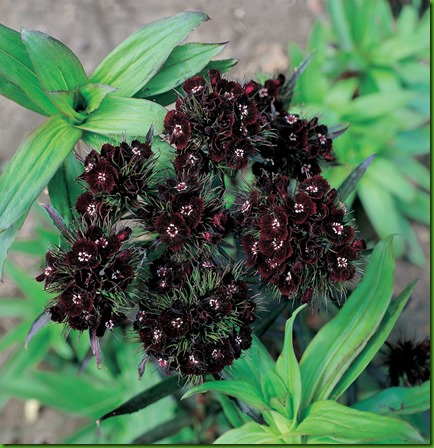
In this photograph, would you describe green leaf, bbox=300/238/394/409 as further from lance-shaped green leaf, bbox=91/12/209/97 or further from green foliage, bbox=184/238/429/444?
lance-shaped green leaf, bbox=91/12/209/97

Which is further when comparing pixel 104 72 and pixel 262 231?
pixel 104 72

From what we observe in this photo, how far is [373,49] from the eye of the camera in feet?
10.2

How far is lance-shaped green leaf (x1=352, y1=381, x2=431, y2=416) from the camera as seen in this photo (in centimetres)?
166

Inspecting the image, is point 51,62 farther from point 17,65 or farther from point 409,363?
point 409,363

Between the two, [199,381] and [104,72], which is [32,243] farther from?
[199,381]

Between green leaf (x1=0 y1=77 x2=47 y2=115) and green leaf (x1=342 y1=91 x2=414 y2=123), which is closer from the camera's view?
green leaf (x1=0 y1=77 x2=47 y2=115)

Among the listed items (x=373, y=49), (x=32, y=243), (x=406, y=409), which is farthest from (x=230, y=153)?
(x=373, y=49)

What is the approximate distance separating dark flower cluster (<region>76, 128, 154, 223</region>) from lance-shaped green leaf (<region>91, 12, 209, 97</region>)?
26 cm

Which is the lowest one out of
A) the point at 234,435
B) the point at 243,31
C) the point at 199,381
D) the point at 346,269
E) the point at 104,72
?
the point at 234,435

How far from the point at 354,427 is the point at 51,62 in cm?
118

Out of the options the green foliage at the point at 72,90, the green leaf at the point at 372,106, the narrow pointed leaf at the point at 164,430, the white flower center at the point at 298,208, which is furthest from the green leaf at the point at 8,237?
the green leaf at the point at 372,106

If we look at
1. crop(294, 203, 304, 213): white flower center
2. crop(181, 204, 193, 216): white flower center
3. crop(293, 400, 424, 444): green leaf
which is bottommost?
crop(293, 400, 424, 444): green leaf

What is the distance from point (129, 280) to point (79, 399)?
140 cm

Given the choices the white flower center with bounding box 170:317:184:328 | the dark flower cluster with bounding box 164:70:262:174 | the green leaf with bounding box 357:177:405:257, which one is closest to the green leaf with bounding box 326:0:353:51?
the green leaf with bounding box 357:177:405:257
